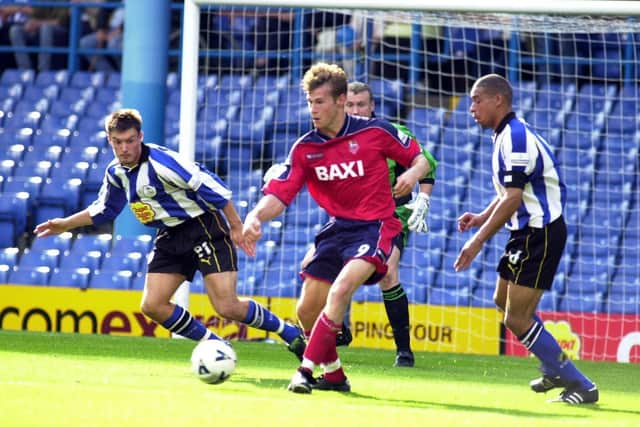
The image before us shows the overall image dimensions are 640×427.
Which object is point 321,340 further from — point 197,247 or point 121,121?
point 121,121

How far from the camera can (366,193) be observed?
23.5 ft

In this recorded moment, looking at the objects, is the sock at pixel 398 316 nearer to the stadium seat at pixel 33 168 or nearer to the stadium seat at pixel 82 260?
the stadium seat at pixel 82 260

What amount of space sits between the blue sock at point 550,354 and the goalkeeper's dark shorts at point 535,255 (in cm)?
25

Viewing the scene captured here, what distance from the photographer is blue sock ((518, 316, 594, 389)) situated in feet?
23.0

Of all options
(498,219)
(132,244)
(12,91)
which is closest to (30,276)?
(132,244)

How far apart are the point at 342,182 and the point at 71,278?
710 cm

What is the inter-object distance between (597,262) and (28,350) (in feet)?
23.3

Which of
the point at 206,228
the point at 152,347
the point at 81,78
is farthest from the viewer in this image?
the point at 81,78

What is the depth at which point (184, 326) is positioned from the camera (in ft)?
26.8

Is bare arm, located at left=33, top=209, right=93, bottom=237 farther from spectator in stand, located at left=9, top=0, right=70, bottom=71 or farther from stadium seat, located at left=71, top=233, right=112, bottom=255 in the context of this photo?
spectator in stand, located at left=9, top=0, right=70, bottom=71

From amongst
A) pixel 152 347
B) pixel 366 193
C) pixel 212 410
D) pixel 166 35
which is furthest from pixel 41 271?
pixel 212 410

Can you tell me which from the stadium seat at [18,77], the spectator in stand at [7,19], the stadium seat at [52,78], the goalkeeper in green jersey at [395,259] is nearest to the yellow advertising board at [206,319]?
the goalkeeper in green jersey at [395,259]

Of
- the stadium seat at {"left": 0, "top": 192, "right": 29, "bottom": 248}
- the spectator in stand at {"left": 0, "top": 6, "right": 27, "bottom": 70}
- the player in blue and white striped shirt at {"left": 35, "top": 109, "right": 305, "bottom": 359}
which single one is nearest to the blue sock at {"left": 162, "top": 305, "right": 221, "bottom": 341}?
the player in blue and white striped shirt at {"left": 35, "top": 109, "right": 305, "bottom": 359}

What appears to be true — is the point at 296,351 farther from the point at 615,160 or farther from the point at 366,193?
the point at 615,160
